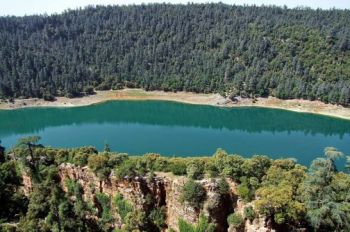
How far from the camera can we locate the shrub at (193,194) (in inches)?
1558

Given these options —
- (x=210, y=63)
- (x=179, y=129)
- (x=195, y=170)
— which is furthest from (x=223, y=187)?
(x=210, y=63)

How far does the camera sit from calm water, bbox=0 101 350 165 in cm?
10019

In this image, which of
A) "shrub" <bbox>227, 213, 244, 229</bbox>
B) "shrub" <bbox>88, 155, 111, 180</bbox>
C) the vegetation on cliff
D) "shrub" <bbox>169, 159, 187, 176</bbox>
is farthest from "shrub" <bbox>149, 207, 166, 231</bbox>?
"shrub" <bbox>227, 213, 244, 229</bbox>

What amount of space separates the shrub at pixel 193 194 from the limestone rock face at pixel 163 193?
1.57 feet

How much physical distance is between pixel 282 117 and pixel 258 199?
10189 cm

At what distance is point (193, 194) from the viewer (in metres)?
39.6

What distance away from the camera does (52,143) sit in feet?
345

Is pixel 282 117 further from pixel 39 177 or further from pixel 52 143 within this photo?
pixel 39 177

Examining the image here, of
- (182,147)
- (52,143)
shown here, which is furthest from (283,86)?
(52,143)

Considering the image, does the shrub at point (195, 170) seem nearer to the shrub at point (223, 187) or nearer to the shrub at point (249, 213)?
the shrub at point (223, 187)

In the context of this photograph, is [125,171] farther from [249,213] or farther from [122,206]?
[249,213]

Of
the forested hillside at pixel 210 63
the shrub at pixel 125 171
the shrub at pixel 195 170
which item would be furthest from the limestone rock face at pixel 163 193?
the forested hillside at pixel 210 63

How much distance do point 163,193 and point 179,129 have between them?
77.7 m

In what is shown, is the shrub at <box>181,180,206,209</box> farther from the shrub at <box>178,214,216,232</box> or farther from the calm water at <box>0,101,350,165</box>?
the calm water at <box>0,101,350,165</box>
